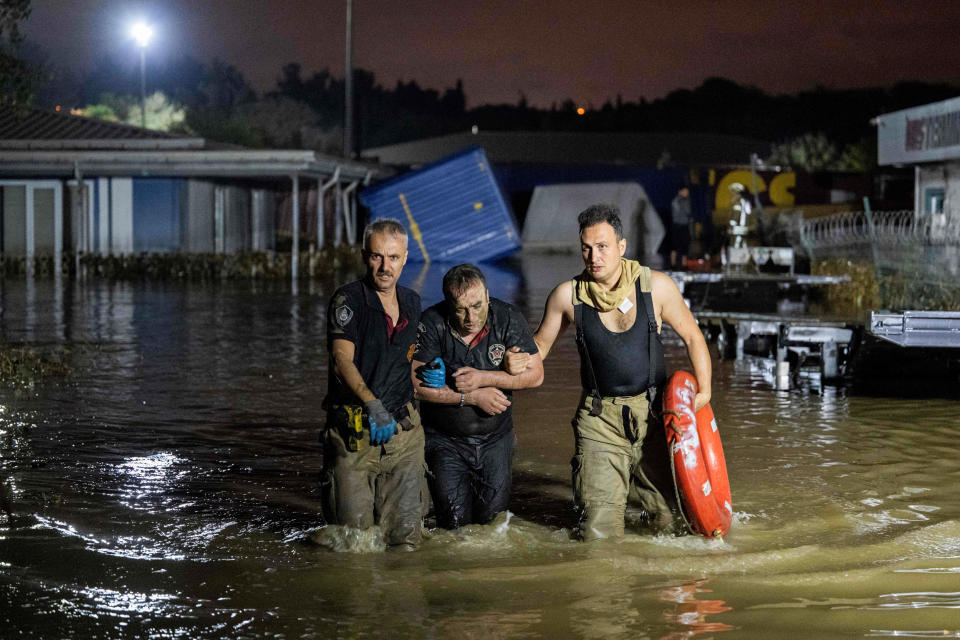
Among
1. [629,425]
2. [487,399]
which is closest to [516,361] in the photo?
[487,399]

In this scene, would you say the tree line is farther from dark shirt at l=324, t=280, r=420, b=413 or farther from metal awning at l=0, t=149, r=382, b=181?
dark shirt at l=324, t=280, r=420, b=413

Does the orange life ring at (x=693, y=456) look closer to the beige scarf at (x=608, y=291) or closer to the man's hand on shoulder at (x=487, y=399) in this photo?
the beige scarf at (x=608, y=291)

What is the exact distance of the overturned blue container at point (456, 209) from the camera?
3384 cm

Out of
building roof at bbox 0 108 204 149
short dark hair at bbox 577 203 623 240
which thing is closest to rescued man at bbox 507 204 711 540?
short dark hair at bbox 577 203 623 240

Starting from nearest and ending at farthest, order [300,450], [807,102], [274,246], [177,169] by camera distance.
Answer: [300,450] → [177,169] → [274,246] → [807,102]

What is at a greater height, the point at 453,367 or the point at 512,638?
the point at 453,367

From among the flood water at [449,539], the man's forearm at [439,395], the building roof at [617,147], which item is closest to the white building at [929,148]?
the flood water at [449,539]

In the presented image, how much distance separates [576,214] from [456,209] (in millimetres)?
8579

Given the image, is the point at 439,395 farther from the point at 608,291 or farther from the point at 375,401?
the point at 608,291

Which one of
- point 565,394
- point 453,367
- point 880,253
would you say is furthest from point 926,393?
point 453,367

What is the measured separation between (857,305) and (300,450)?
12.0 m

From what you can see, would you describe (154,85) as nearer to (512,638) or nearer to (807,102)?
(807,102)

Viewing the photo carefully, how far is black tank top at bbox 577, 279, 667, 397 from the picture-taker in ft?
20.1

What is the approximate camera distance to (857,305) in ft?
61.2
